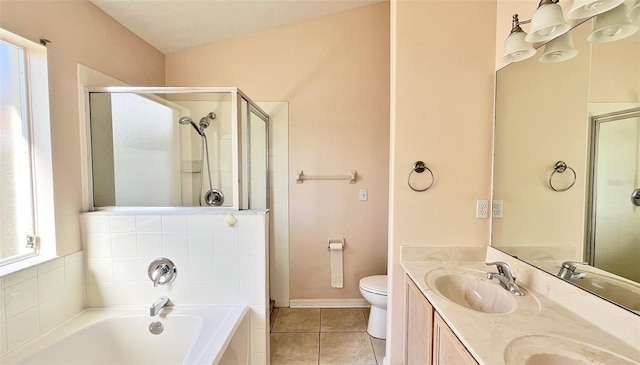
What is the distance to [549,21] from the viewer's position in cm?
105

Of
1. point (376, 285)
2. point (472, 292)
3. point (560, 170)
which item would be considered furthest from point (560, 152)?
point (376, 285)

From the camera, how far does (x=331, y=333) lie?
2281mm

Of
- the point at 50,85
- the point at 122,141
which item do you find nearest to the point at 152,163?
the point at 122,141

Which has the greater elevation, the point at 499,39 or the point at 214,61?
the point at 214,61

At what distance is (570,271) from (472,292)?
451 millimetres

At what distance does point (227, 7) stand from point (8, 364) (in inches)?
99.4

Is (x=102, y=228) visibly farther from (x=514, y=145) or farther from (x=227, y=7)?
(x=514, y=145)

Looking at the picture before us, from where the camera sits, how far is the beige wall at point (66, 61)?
1347mm

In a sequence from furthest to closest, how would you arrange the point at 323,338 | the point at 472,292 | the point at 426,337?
the point at 323,338 → the point at 472,292 → the point at 426,337

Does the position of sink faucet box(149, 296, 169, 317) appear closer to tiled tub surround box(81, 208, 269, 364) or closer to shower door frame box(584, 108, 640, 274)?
tiled tub surround box(81, 208, 269, 364)

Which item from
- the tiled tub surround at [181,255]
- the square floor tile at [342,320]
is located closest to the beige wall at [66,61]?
the tiled tub surround at [181,255]

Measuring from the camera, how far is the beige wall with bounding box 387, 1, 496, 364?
5.24ft

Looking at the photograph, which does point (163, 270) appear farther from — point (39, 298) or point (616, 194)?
point (616, 194)

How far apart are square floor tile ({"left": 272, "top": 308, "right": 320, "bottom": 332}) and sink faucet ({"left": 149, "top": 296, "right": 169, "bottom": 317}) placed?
1.05 meters
